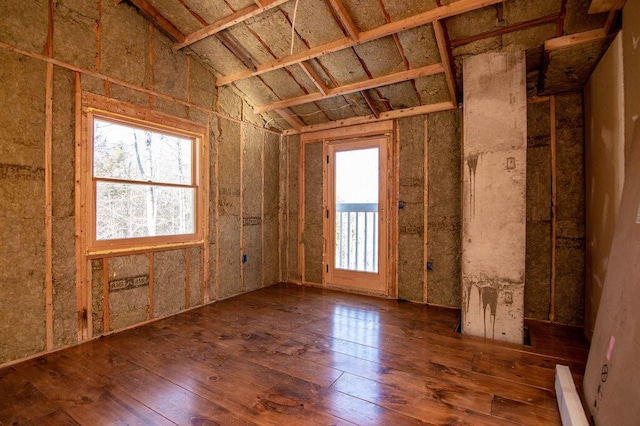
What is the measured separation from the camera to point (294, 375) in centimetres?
223

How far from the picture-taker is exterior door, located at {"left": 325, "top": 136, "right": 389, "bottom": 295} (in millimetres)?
4297

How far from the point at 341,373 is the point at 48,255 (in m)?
2.60

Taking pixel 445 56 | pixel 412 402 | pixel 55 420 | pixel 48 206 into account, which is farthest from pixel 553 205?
pixel 48 206

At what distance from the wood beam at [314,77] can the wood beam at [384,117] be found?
70 centimetres

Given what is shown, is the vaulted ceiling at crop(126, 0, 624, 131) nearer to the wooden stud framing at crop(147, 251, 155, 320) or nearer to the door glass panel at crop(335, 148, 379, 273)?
the door glass panel at crop(335, 148, 379, 273)

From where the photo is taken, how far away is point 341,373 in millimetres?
Result: 2262

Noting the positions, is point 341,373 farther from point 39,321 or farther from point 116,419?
point 39,321

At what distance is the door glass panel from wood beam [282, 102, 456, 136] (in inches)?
15.9

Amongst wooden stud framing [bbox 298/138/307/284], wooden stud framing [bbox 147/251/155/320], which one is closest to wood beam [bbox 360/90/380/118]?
wooden stud framing [bbox 298/138/307/284]

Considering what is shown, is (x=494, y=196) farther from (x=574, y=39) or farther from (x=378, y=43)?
(x=378, y=43)

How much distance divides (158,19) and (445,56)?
2960 mm

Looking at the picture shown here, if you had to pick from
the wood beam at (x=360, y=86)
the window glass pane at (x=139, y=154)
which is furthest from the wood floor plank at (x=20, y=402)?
the wood beam at (x=360, y=86)

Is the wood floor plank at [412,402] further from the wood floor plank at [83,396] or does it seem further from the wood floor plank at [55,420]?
the wood floor plank at [55,420]

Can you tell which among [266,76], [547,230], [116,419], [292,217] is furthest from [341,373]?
[266,76]
